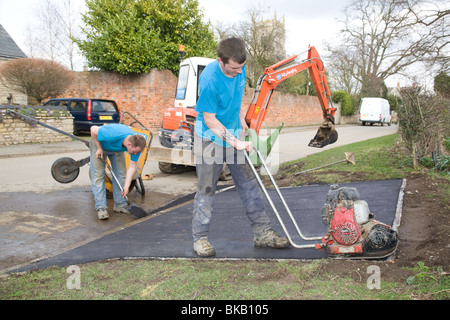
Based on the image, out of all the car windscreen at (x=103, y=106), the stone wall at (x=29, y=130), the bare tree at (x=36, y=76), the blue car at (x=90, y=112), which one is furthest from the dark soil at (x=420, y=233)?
the bare tree at (x=36, y=76)

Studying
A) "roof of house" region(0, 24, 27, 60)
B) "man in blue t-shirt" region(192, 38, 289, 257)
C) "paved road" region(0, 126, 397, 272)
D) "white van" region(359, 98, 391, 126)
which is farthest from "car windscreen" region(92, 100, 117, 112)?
"white van" region(359, 98, 391, 126)

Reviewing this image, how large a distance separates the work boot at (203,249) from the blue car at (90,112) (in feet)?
49.0

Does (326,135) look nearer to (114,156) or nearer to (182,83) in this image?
(182,83)

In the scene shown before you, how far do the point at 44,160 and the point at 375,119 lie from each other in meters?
30.2

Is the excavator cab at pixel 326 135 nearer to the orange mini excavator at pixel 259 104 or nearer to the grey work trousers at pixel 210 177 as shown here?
the orange mini excavator at pixel 259 104

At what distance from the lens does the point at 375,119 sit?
3519 centimetres

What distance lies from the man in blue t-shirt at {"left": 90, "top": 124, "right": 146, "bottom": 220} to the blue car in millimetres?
12279

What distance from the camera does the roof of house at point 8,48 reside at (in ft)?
68.8

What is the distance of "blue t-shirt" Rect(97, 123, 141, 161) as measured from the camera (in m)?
5.61

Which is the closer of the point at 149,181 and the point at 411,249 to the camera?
the point at 411,249

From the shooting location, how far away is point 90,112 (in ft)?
58.3

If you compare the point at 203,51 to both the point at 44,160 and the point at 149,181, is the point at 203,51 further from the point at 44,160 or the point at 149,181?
the point at 149,181

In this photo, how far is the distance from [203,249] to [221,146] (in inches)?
39.4
